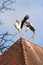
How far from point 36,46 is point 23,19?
10984mm

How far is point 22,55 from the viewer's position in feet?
110

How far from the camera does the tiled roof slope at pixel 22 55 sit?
109 feet

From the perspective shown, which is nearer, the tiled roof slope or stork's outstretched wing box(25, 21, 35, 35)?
stork's outstretched wing box(25, 21, 35, 35)

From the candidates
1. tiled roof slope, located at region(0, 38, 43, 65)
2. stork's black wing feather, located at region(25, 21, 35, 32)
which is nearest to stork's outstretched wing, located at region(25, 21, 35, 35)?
stork's black wing feather, located at region(25, 21, 35, 32)

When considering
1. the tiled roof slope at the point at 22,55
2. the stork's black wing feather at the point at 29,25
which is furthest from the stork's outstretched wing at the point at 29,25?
the tiled roof slope at the point at 22,55

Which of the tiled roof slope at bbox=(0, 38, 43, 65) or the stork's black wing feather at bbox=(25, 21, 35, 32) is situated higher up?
the stork's black wing feather at bbox=(25, 21, 35, 32)

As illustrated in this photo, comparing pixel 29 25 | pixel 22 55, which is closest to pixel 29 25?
pixel 29 25

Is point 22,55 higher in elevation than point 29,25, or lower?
lower

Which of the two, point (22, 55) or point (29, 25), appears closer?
point (29, 25)

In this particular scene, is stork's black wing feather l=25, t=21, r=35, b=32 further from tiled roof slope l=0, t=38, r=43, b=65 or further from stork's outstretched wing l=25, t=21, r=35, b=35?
tiled roof slope l=0, t=38, r=43, b=65

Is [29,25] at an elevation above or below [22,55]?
above

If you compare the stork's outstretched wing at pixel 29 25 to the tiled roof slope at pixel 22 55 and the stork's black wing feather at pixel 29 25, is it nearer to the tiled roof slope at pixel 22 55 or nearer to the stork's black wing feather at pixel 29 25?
the stork's black wing feather at pixel 29 25

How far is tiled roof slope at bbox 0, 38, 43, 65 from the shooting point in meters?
33.2

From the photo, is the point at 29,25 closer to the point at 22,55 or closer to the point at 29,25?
the point at 29,25
